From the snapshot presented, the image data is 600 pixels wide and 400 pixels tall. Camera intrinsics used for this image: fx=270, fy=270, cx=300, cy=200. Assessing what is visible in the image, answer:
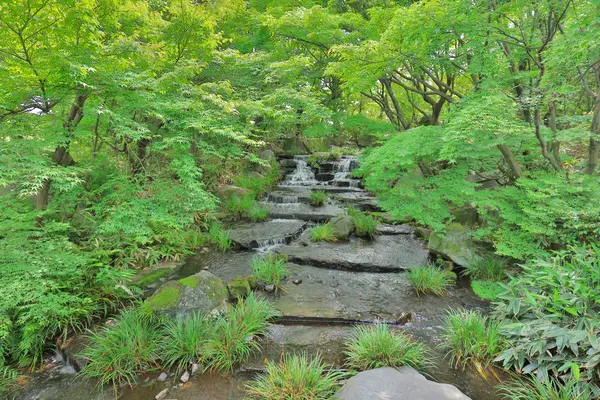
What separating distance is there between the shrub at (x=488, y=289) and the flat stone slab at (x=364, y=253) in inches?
61.2

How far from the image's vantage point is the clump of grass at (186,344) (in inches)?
142

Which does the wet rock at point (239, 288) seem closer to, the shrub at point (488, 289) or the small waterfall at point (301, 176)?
the shrub at point (488, 289)

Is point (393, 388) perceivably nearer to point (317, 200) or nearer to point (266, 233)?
point (266, 233)

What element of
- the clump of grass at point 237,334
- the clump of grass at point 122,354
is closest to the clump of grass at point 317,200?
the clump of grass at point 237,334

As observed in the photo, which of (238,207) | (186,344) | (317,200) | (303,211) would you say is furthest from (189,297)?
(317,200)

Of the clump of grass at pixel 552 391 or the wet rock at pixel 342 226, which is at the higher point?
the wet rock at pixel 342 226

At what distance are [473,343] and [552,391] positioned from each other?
37.2 inches

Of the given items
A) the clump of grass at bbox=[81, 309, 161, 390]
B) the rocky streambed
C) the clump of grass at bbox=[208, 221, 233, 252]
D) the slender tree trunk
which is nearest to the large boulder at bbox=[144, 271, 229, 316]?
the rocky streambed

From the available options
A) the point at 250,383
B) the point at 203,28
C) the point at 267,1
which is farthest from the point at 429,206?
the point at 267,1

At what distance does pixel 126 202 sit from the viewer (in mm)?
4477

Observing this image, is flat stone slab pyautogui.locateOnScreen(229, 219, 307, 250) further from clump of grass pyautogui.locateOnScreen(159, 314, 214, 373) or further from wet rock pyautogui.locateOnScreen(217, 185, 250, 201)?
clump of grass pyautogui.locateOnScreen(159, 314, 214, 373)

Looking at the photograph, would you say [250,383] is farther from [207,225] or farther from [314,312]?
[207,225]

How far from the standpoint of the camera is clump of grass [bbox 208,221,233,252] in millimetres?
7414

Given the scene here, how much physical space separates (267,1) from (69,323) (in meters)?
11.5
